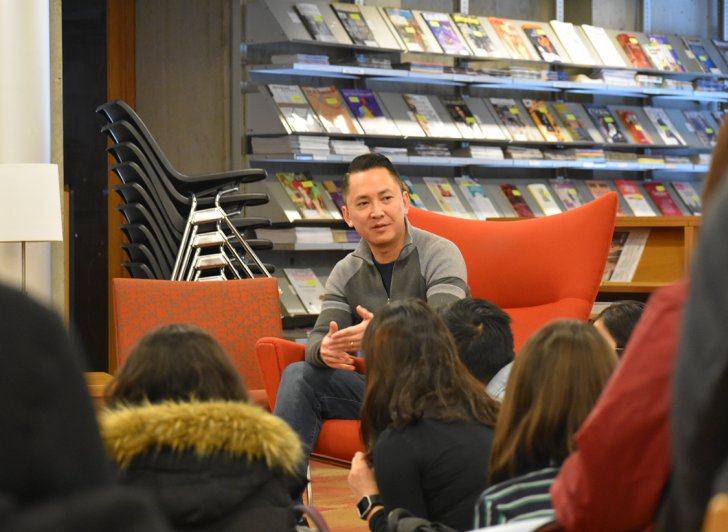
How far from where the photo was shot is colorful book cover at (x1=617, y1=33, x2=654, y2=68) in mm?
8555

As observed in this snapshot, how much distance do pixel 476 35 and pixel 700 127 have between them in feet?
7.36

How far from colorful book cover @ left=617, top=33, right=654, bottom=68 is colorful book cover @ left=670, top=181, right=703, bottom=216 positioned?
98 centimetres

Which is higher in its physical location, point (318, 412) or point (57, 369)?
point (57, 369)

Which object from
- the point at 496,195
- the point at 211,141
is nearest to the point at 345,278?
the point at 211,141

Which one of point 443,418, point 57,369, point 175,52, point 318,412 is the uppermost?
point 175,52

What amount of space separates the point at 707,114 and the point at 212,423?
8.02 m

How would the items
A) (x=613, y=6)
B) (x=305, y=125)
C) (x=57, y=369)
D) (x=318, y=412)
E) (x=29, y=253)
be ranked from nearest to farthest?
(x=57, y=369) < (x=318, y=412) < (x=29, y=253) < (x=305, y=125) < (x=613, y=6)

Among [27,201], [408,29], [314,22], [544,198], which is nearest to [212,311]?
[27,201]

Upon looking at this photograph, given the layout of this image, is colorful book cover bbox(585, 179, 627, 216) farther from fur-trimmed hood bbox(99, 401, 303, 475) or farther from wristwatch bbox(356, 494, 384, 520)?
fur-trimmed hood bbox(99, 401, 303, 475)

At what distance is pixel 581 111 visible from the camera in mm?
8531

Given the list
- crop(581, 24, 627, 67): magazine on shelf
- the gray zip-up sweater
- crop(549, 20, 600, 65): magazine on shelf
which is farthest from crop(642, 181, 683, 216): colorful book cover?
the gray zip-up sweater

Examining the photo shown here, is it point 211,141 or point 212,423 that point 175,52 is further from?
point 212,423

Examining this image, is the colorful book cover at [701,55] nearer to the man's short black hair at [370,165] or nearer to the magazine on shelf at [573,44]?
the magazine on shelf at [573,44]

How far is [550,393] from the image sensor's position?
178 cm
